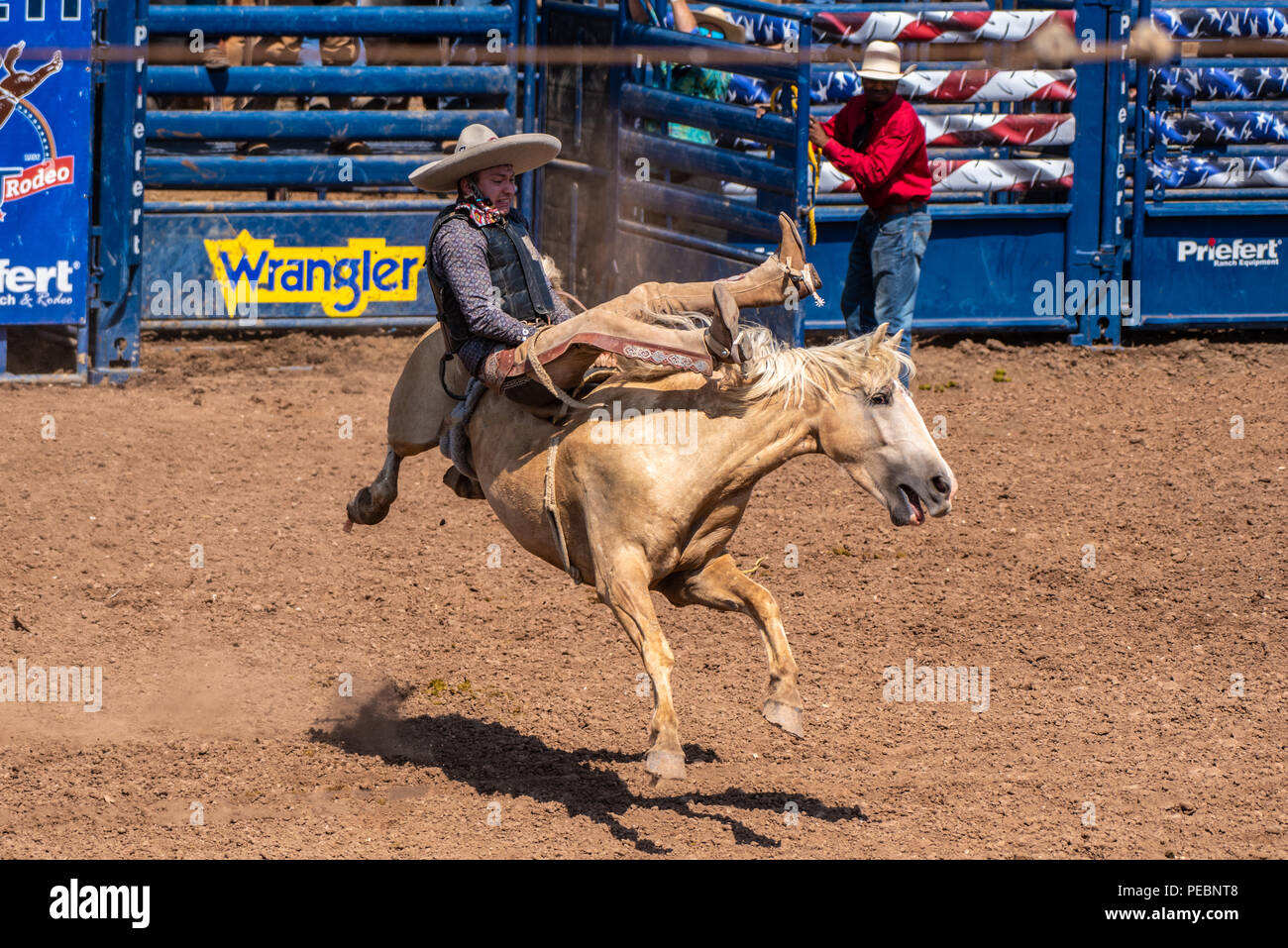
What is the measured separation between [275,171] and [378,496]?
5729mm

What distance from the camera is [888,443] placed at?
4.78 metres

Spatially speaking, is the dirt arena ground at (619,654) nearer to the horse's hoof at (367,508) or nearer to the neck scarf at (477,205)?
the horse's hoof at (367,508)

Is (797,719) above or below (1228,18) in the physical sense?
below

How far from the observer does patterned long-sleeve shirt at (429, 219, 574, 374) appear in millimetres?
5199

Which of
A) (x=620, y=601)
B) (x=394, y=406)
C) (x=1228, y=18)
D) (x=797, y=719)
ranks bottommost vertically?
(x=797, y=719)

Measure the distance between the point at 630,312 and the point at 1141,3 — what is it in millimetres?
7796

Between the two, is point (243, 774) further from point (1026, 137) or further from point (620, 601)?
point (1026, 137)

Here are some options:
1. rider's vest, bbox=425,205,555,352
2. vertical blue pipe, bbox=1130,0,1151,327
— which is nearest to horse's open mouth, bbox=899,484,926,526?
rider's vest, bbox=425,205,555,352

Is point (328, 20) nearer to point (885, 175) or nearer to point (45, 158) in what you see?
point (45, 158)

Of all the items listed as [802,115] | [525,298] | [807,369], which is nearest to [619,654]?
[525,298]

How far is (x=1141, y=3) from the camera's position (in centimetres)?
1133

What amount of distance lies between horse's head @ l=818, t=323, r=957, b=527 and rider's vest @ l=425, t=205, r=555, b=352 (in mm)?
1207

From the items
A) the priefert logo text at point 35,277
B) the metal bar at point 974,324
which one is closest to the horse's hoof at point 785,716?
the metal bar at point 974,324

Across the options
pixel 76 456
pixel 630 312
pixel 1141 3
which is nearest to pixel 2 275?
pixel 76 456
